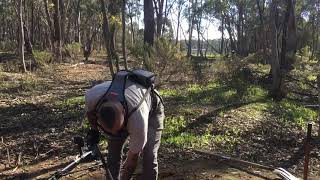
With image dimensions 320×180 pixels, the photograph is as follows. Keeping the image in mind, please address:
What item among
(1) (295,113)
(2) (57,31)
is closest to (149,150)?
(1) (295,113)

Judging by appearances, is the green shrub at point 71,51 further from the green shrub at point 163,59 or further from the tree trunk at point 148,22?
the green shrub at point 163,59

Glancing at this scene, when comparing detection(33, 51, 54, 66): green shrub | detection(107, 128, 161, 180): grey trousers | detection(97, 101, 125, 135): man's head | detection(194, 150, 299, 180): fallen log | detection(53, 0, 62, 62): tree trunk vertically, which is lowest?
detection(194, 150, 299, 180): fallen log

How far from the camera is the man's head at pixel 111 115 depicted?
3287 millimetres

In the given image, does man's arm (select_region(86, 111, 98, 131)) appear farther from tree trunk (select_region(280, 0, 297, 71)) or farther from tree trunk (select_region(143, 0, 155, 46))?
tree trunk (select_region(280, 0, 297, 71))

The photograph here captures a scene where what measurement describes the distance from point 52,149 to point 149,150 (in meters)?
3.24

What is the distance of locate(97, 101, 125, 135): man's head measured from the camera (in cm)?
329

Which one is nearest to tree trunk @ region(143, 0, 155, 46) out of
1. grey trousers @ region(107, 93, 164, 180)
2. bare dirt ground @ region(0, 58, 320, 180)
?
bare dirt ground @ region(0, 58, 320, 180)

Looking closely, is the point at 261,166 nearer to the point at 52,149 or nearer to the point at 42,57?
the point at 52,149

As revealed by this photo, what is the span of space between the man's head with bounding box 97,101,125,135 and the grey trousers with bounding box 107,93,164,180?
2.90 feet

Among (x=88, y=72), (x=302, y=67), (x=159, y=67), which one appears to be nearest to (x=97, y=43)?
(x=88, y=72)

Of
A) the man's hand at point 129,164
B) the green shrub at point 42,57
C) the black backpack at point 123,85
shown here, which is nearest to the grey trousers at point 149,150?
the man's hand at point 129,164

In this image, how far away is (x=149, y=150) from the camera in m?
4.28

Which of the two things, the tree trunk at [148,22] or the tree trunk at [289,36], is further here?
the tree trunk at [289,36]

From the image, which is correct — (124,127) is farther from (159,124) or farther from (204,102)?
(204,102)
